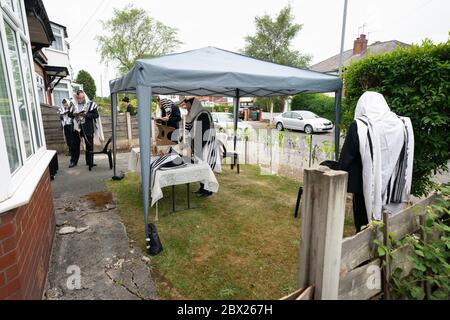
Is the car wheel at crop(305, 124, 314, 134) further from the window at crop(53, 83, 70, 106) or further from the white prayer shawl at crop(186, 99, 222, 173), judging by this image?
the window at crop(53, 83, 70, 106)

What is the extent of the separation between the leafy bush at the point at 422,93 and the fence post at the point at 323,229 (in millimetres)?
2834

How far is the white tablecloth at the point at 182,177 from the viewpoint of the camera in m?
3.90

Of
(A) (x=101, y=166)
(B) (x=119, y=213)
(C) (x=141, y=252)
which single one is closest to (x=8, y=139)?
(C) (x=141, y=252)

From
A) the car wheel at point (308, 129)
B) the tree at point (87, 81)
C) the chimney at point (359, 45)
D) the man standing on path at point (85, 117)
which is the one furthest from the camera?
the tree at point (87, 81)

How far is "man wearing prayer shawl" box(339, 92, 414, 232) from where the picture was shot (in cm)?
266

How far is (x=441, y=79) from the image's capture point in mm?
3201

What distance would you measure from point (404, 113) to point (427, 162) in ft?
2.40

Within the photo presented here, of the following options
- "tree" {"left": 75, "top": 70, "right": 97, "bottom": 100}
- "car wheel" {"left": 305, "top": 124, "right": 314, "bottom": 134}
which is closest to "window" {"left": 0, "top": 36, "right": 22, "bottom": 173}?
"car wheel" {"left": 305, "top": 124, "right": 314, "bottom": 134}

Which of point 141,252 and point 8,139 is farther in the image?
point 141,252

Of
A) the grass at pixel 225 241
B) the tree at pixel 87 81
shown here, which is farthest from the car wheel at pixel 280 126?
the tree at pixel 87 81

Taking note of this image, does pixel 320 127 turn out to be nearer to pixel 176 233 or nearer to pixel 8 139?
pixel 176 233

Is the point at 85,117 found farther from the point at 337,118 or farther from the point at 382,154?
the point at 382,154

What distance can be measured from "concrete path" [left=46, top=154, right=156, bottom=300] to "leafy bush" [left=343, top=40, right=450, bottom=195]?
3.79 m

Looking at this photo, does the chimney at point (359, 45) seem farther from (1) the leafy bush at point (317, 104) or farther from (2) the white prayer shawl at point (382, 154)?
(2) the white prayer shawl at point (382, 154)
